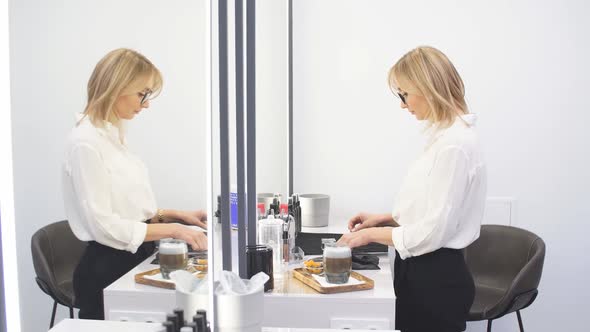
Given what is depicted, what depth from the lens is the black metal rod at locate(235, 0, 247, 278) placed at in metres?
1.67

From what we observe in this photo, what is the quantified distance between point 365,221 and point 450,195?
0.69 m

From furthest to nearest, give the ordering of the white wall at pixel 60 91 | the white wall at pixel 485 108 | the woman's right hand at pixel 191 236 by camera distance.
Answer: the white wall at pixel 485 108, the woman's right hand at pixel 191 236, the white wall at pixel 60 91

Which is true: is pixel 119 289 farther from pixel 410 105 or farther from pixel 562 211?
pixel 562 211

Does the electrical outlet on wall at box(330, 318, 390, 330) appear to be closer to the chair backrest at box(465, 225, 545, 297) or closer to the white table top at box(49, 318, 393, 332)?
the white table top at box(49, 318, 393, 332)

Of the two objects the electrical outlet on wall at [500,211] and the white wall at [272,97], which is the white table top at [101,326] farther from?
the electrical outlet on wall at [500,211]

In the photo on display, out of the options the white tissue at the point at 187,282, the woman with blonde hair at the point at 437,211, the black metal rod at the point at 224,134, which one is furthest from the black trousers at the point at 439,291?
the white tissue at the point at 187,282

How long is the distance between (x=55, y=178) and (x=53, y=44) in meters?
0.15

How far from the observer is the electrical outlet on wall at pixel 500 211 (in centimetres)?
326

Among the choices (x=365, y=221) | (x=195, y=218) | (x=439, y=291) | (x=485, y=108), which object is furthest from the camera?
(x=485, y=108)

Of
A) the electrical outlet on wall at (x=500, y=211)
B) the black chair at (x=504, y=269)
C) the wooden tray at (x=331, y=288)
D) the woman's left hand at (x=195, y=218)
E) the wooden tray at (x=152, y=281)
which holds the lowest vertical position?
the black chair at (x=504, y=269)

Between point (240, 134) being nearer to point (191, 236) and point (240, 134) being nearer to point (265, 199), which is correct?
point (191, 236)

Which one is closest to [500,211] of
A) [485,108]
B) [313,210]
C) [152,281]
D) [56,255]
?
[485,108]

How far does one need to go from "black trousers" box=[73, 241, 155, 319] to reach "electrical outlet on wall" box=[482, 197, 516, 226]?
8.86ft

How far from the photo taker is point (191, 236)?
1104mm
